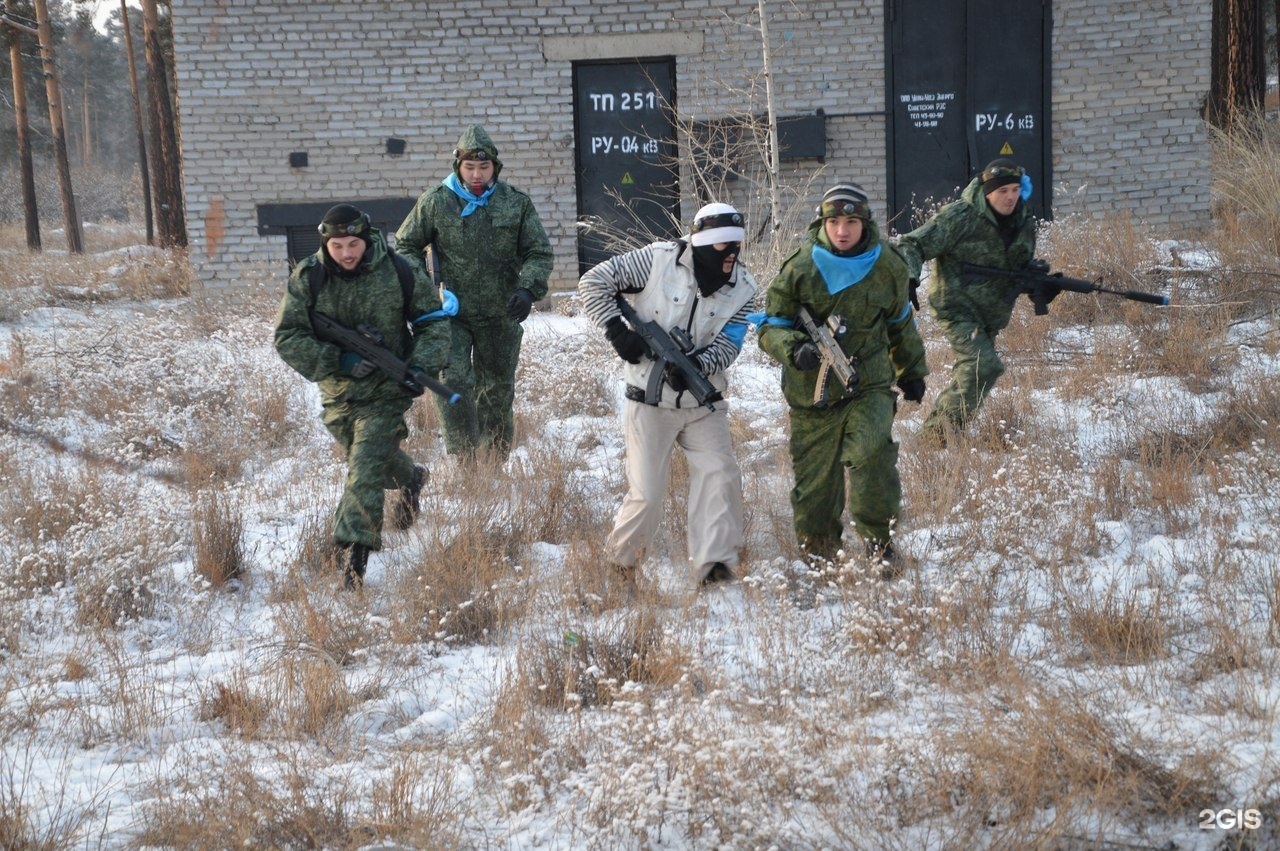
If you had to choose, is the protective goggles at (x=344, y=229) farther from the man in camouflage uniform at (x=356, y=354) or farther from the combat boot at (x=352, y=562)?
the combat boot at (x=352, y=562)

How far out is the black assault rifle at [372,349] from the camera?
16.8 ft

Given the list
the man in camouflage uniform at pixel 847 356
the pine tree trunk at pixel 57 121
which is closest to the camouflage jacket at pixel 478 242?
the man in camouflage uniform at pixel 847 356

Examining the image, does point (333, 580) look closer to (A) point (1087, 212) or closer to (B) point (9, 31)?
(A) point (1087, 212)

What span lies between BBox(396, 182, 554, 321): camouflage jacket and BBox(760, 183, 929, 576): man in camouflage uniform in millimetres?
1993

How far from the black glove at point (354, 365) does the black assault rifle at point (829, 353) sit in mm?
1919

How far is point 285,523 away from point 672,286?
2.69 meters

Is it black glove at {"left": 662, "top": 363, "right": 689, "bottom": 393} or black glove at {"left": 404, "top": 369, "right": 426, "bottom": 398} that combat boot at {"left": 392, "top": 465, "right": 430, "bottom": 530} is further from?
black glove at {"left": 662, "top": 363, "right": 689, "bottom": 393}

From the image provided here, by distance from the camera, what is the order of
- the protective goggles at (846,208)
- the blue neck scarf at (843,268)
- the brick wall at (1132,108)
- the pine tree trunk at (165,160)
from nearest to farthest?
the protective goggles at (846,208) → the blue neck scarf at (843,268) → the brick wall at (1132,108) → the pine tree trunk at (165,160)

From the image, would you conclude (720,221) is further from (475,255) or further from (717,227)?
(475,255)

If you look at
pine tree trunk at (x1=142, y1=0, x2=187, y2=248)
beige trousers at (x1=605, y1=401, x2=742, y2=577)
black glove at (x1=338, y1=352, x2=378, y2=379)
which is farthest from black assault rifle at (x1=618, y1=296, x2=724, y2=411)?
pine tree trunk at (x1=142, y1=0, x2=187, y2=248)

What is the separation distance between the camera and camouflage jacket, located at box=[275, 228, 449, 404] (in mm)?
5109

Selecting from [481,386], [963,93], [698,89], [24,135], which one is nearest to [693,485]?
[481,386]

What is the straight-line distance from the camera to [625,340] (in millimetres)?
4629

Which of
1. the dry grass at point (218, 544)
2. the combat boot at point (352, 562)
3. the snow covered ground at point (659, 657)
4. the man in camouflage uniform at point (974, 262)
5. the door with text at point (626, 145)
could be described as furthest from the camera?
the door with text at point (626, 145)
